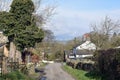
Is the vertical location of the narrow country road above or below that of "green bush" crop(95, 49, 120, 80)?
below

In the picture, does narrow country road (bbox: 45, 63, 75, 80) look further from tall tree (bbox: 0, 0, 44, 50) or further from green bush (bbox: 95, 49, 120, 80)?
tall tree (bbox: 0, 0, 44, 50)

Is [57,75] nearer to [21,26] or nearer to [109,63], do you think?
[21,26]

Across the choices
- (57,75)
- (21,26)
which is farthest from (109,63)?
(21,26)

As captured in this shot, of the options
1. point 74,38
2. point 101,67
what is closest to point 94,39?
point 101,67

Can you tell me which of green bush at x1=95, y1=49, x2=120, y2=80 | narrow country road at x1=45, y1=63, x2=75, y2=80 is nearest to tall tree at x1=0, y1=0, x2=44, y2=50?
narrow country road at x1=45, y1=63, x2=75, y2=80

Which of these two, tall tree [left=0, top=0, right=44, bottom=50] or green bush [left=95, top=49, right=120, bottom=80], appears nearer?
green bush [left=95, top=49, right=120, bottom=80]

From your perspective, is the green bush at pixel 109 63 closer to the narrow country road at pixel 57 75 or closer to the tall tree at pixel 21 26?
the narrow country road at pixel 57 75

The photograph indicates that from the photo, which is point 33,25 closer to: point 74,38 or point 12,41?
point 12,41

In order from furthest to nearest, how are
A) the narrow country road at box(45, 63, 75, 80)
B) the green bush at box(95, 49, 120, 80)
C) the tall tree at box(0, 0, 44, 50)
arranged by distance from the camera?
the tall tree at box(0, 0, 44, 50)
the narrow country road at box(45, 63, 75, 80)
the green bush at box(95, 49, 120, 80)

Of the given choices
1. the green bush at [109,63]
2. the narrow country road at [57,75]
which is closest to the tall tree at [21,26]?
the narrow country road at [57,75]

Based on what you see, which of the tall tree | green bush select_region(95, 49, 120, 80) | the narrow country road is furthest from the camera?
the tall tree

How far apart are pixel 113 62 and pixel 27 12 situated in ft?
64.8

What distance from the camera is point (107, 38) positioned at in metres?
67.0

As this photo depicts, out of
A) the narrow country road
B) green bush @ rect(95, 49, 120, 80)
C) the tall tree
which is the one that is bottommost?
the narrow country road
